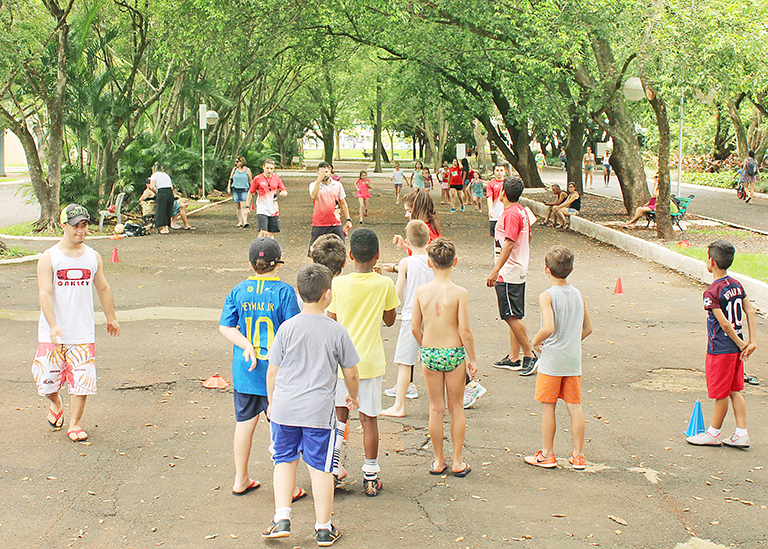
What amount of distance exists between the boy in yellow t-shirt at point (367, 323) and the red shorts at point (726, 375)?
2.54 metres

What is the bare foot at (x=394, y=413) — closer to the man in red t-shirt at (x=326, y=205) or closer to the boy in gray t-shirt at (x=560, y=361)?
the boy in gray t-shirt at (x=560, y=361)

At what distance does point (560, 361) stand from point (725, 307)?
142cm

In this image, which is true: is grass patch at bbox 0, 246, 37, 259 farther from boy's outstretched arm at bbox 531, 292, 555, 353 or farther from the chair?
boy's outstretched arm at bbox 531, 292, 555, 353

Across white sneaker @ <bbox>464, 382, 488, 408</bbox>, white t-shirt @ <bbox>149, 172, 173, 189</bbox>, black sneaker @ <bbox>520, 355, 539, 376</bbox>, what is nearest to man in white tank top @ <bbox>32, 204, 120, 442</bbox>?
white sneaker @ <bbox>464, 382, 488, 408</bbox>

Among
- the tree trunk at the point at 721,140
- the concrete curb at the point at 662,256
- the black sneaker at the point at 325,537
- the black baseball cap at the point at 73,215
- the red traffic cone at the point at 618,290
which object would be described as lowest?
the black sneaker at the point at 325,537

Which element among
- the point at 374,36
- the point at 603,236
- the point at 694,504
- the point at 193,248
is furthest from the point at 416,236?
the point at 374,36

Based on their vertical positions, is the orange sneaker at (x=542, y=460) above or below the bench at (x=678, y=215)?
below

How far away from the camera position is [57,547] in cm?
431

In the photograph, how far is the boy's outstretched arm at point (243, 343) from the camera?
15.4ft

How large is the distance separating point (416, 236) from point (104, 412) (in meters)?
2.90

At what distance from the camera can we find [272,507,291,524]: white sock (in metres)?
4.31

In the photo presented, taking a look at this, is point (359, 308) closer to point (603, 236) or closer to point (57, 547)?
point (57, 547)

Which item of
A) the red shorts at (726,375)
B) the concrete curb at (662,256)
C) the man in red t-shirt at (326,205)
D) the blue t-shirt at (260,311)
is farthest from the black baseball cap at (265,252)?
the concrete curb at (662,256)

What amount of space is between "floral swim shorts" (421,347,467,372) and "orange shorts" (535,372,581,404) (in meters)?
0.67
